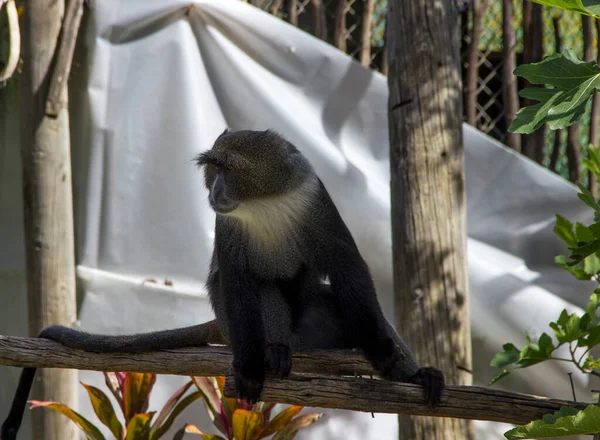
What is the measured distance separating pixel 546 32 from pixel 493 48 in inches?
21.0

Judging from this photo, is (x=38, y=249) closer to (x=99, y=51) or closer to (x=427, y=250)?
(x=99, y=51)

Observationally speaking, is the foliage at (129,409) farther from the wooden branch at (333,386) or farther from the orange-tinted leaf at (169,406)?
the wooden branch at (333,386)

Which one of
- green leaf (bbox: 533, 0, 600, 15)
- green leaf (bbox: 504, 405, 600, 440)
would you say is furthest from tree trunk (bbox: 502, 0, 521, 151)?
green leaf (bbox: 533, 0, 600, 15)

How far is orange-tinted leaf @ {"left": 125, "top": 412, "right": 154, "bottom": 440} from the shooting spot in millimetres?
4207

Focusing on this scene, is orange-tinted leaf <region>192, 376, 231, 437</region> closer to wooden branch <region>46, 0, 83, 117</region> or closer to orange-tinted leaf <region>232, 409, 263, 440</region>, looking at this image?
orange-tinted leaf <region>232, 409, 263, 440</region>

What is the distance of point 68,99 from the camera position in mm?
4918

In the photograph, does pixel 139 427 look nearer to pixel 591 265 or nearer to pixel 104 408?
pixel 104 408

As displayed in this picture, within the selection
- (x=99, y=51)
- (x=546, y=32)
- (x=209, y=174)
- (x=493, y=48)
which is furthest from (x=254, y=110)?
(x=546, y=32)

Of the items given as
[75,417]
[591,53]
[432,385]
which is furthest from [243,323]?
[591,53]

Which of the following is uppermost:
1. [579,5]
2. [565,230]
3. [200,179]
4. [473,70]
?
[473,70]

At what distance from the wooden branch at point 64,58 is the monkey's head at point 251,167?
1558 mm

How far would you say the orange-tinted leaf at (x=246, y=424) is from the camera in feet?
13.5

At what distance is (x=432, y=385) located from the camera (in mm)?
3129

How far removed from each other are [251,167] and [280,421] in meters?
1.64
